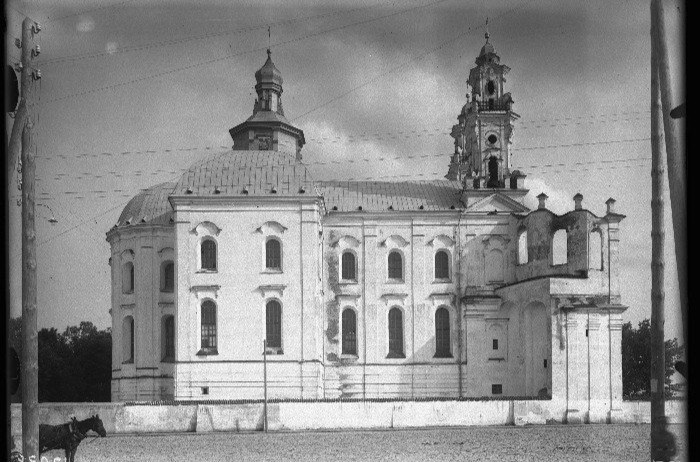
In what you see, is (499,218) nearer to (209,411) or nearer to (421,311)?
(421,311)

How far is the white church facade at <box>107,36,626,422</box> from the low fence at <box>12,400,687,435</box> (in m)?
6.03

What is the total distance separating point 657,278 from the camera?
821 inches

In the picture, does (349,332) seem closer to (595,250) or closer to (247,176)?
(247,176)

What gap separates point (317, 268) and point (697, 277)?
39.6m

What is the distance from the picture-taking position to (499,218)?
2291 inches

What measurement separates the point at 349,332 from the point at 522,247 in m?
10.5

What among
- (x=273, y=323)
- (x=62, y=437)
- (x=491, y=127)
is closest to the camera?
(x=62, y=437)

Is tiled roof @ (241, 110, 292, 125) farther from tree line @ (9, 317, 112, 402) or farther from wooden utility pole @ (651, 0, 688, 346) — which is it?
wooden utility pole @ (651, 0, 688, 346)

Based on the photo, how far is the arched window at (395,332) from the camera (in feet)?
185

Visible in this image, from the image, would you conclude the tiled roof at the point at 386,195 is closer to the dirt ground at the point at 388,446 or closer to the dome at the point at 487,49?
the dome at the point at 487,49

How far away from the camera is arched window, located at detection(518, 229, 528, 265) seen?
57.5 m

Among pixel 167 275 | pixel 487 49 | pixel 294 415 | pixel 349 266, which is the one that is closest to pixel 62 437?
pixel 294 415

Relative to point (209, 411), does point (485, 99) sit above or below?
above

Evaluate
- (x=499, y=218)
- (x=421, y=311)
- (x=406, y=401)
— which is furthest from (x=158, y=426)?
(x=499, y=218)
